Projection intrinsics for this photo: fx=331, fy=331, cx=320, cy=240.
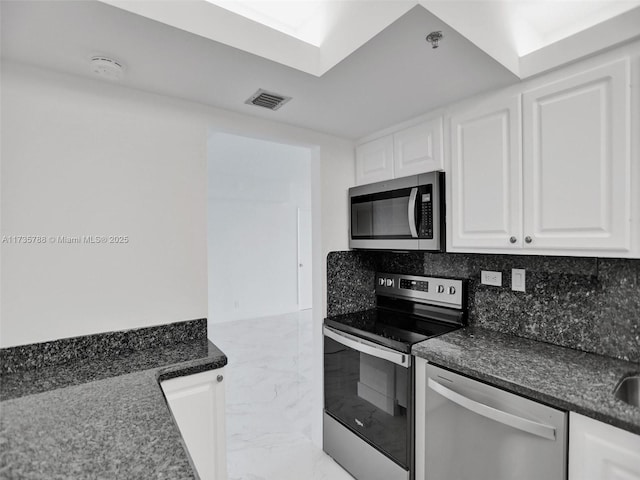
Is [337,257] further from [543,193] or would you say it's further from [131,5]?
[131,5]

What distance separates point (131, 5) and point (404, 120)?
147cm

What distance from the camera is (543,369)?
133 cm

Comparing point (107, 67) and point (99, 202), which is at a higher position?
point (107, 67)

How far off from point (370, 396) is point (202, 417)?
896 millimetres

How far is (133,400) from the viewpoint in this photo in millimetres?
1074

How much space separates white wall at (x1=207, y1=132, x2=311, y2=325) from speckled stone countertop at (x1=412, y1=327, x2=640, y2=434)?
11.7 ft

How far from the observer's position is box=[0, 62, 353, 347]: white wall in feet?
4.42

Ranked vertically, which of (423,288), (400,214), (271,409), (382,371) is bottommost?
(271,409)

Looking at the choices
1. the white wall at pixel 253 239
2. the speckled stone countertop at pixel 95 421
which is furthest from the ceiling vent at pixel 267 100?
the white wall at pixel 253 239

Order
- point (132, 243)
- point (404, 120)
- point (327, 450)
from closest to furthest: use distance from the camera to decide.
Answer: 1. point (132, 243)
2. point (404, 120)
3. point (327, 450)

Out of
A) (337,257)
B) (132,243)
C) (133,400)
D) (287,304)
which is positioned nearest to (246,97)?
(132,243)

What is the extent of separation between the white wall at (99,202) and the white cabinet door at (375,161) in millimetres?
828

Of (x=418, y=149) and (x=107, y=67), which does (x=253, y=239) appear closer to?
(x=418, y=149)

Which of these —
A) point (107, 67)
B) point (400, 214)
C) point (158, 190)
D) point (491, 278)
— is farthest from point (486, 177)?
point (107, 67)
